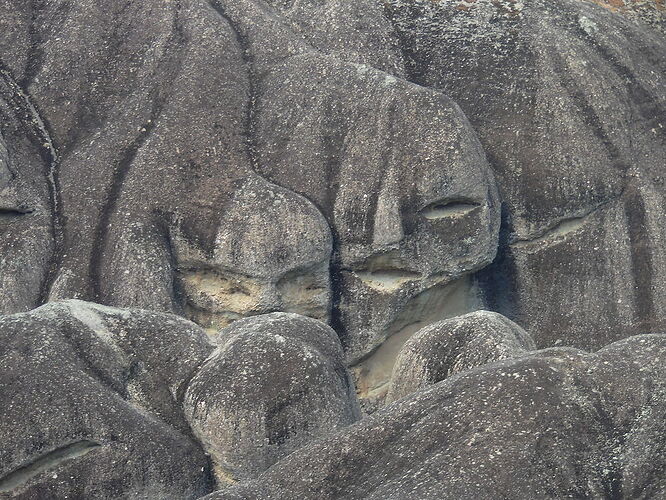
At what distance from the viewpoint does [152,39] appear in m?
19.2

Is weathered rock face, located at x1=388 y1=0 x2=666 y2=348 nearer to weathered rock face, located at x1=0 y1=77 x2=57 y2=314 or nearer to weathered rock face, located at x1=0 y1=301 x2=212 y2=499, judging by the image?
weathered rock face, located at x1=0 y1=77 x2=57 y2=314

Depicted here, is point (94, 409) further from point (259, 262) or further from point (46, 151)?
point (46, 151)

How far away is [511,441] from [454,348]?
116 inches

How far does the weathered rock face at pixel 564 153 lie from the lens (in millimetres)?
18906

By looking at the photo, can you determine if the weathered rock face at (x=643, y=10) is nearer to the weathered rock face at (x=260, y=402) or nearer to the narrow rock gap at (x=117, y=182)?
the narrow rock gap at (x=117, y=182)

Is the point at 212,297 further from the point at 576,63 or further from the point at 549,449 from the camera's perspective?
the point at 549,449

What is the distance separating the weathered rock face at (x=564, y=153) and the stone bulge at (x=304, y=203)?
22 millimetres

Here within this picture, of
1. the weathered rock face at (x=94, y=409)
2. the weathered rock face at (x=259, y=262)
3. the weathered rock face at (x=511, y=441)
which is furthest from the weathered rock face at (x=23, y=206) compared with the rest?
the weathered rock face at (x=511, y=441)

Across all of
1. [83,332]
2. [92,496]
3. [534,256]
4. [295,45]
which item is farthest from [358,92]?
[92,496]

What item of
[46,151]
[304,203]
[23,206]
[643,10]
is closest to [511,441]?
[304,203]

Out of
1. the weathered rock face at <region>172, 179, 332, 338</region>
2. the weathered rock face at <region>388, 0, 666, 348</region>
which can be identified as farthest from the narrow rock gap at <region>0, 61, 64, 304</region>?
the weathered rock face at <region>388, 0, 666, 348</region>

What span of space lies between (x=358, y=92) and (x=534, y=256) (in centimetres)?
239

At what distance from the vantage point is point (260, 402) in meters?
14.1

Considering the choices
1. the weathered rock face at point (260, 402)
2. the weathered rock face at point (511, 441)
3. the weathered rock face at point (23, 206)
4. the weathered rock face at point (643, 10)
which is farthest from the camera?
the weathered rock face at point (643, 10)
